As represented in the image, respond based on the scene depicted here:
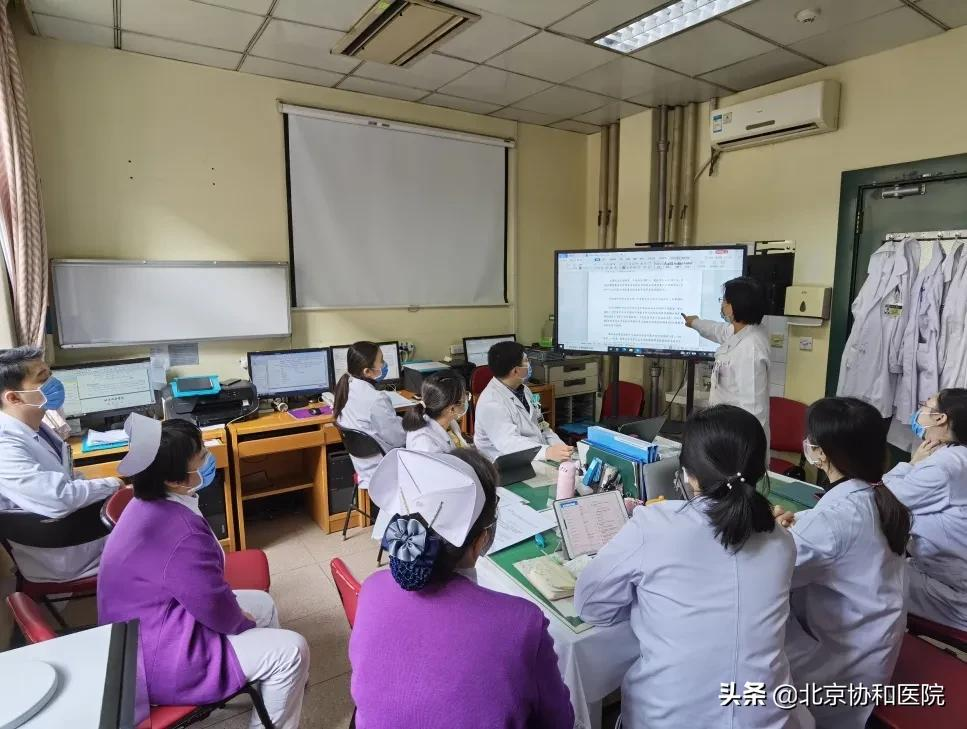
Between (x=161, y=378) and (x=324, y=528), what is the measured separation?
1.29m

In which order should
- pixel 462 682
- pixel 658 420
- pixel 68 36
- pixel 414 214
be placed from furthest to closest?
pixel 414 214, pixel 68 36, pixel 658 420, pixel 462 682

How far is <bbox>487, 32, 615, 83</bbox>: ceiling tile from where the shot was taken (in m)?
2.95

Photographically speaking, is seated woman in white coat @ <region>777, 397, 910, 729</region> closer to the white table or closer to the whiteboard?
the white table

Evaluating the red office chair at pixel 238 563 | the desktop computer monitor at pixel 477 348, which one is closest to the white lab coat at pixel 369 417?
the red office chair at pixel 238 563

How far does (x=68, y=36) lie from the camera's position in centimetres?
281

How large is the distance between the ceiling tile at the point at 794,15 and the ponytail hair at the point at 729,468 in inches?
90.2

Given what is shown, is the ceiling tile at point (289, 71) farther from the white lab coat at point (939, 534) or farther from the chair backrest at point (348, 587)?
the white lab coat at point (939, 534)

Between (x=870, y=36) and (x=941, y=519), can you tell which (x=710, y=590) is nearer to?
(x=941, y=519)

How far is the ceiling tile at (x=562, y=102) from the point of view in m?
3.73

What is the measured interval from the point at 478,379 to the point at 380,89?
2.07 m

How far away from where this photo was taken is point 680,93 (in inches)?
148

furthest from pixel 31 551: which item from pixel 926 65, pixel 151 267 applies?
pixel 926 65

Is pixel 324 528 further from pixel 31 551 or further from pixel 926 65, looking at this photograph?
pixel 926 65

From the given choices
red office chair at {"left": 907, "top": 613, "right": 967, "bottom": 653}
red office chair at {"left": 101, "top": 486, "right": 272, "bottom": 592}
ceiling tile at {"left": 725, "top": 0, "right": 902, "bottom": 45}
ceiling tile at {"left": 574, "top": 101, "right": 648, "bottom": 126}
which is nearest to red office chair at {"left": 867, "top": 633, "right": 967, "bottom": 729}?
red office chair at {"left": 907, "top": 613, "right": 967, "bottom": 653}
